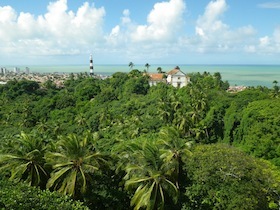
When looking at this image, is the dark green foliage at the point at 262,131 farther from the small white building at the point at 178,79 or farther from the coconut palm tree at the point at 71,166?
the small white building at the point at 178,79

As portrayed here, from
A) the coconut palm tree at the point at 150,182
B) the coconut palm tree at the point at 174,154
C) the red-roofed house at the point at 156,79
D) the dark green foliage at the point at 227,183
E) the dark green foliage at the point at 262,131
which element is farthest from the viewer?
the red-roofed house at the point at 156,79

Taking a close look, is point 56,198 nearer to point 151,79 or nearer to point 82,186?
point 82,186

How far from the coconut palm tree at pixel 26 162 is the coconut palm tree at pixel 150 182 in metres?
4.57

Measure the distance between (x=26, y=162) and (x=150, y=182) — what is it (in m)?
6.33

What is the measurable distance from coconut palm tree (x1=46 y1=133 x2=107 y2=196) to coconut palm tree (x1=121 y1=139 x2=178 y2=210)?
2.05 meters

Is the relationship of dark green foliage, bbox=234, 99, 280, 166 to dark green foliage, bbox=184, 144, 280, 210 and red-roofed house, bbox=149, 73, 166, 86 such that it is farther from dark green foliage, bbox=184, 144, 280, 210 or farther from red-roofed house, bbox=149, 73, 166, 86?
red-roofed house, bbox=149, 73, 166, 86

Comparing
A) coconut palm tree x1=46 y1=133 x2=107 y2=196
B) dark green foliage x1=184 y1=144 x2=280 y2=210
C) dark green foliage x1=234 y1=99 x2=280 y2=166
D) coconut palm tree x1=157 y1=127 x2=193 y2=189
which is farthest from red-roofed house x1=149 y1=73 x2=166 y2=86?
coconut palm tree x1=46 y1=133 x2=107 y2=196

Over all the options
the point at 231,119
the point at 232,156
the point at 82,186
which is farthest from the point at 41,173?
the point at 231,119

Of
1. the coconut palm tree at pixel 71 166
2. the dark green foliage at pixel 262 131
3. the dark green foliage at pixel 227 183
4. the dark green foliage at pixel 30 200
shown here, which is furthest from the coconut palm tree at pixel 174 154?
the dark green foliage at pixel 262 131

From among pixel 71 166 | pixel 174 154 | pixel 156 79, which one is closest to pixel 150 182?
pixel 174 154

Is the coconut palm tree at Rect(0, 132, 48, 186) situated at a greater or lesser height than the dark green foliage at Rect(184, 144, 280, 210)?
greater

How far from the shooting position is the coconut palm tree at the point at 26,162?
16.0m

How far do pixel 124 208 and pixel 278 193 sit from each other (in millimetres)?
8596

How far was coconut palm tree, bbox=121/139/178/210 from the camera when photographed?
15852 mm
